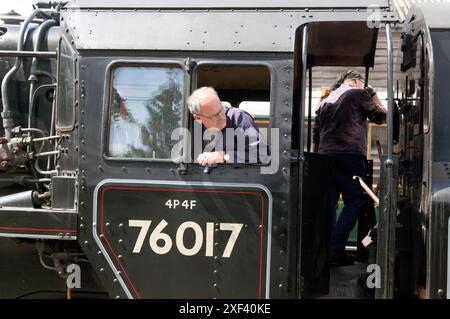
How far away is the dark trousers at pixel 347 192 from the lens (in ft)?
13.3

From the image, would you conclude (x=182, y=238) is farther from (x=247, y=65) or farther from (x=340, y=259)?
(x=340, y=259)

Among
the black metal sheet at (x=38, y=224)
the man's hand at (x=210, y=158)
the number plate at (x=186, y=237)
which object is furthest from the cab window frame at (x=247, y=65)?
the black metal sheet at (x=38, y=224)

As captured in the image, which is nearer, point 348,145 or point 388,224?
point 388,224

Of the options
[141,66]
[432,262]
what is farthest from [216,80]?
[432,262]

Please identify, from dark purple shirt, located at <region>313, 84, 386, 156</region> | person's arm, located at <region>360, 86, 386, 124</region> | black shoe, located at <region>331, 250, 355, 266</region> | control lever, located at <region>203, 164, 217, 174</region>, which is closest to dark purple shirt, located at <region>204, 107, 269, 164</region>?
control lever, located at <region>203, 164, 217, 174</region>

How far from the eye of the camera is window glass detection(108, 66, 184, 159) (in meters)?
3.30

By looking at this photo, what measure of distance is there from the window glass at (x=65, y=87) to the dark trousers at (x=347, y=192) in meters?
1.98

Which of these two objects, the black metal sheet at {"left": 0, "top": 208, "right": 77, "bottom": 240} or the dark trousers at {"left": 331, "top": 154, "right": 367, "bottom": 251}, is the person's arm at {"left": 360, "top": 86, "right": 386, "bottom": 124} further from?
the black metal sheet at {"left": 0, "top": 208, "right": 77, "bottom": 240}

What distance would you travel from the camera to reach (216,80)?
4.13 metres

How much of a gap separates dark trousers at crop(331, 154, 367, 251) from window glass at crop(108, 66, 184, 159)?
4.74ft

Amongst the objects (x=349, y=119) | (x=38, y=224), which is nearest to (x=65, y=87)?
(x=38, y=224)

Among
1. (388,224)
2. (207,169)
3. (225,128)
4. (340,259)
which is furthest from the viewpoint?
(340,259)

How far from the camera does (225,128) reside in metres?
3.34

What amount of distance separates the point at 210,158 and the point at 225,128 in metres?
0.25
